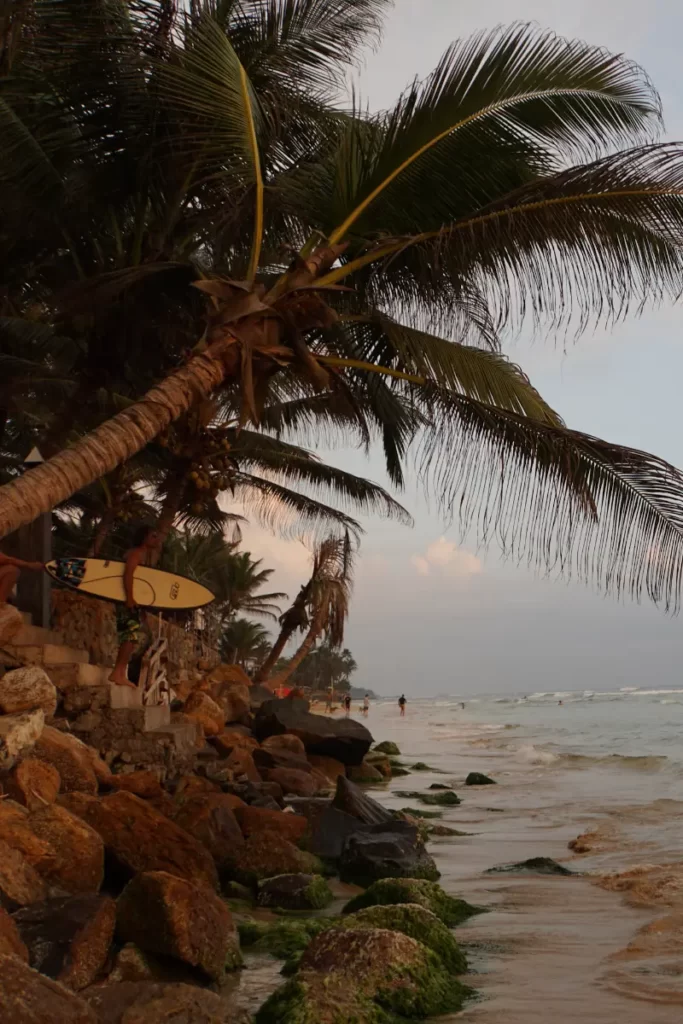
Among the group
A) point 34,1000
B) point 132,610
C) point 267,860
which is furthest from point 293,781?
point 34,1000

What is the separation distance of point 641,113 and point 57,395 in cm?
1015

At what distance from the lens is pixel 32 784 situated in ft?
19.9

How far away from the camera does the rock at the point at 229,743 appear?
43.2 feet

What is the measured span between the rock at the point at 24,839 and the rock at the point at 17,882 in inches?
3.9

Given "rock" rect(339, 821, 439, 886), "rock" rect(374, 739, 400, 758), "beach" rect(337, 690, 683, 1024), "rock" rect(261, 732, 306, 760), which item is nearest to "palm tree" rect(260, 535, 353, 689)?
"rock" rect(374, 739, 400, 758)

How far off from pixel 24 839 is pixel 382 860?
11.2 feet

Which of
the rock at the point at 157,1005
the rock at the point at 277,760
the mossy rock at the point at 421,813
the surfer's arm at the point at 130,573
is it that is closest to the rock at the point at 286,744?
the rock at the point at 277,760

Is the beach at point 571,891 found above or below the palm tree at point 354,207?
below

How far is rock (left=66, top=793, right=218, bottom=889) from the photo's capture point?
6016 mm

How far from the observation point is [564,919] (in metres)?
7.01

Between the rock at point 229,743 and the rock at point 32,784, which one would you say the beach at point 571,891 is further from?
the rock at point 32,784

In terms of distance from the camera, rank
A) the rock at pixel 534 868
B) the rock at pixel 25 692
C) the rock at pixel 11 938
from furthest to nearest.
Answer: the rock at pixel 534 868 < the rock at pixel 25 692 < the rock at pixel 11 938

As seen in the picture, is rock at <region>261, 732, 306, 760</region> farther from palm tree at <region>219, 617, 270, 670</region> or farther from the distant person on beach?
palm tree at <region>219, 617, 270, 670</region>

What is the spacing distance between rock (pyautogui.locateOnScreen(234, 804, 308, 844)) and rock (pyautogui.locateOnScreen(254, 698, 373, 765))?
833 cm
